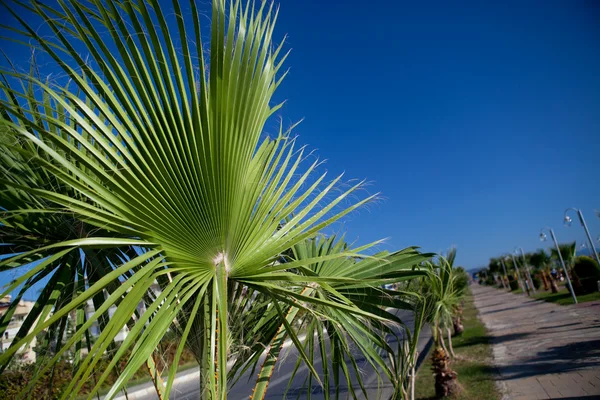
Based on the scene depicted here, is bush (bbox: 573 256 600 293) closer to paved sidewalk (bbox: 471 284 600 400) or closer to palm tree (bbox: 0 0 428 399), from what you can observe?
paved sidewalk (bbox: 471 284 600 400)

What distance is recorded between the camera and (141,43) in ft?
4.71

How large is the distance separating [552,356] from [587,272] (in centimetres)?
1563

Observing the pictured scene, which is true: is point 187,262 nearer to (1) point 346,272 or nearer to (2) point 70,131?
(2) point 70,131

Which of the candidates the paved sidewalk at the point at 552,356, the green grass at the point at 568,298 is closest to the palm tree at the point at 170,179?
the paved sidewalk at the point at 552,356

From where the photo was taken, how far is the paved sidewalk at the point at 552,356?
631 centimetres

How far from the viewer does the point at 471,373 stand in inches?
356

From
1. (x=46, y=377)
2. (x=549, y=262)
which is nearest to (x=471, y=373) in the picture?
(x=46, y=377)

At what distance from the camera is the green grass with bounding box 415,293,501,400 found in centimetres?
728

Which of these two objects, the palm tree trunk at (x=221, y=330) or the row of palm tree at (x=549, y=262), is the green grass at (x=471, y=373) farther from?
the row of palm tree at (x=549, y=262)

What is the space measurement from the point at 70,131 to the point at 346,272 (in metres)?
1.72

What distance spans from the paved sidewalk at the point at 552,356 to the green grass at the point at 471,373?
27 cm

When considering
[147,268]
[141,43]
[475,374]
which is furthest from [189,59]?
[475,374]

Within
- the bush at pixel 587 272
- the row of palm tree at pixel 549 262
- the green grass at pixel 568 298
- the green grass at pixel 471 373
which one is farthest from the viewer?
the row of palm tree at pixel 549 262

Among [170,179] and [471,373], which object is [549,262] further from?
[170,179]
